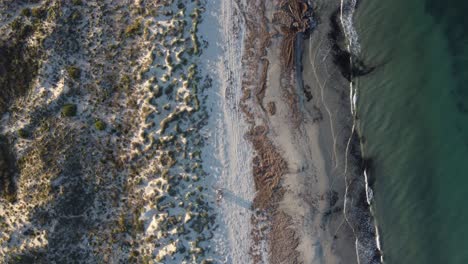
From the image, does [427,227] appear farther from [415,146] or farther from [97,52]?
[97,52]

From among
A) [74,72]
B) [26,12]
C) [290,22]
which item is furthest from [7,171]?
[290,22]

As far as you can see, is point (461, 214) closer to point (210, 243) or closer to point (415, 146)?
point (415, 146)

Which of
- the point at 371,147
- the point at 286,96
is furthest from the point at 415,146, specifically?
the point at 286,96

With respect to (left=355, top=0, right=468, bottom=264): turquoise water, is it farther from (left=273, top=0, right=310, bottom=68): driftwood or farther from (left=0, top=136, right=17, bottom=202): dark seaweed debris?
(left=0, top=136, right=17, bottom=202): dark seaweed debris

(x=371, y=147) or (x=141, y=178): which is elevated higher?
(x=371, y=147)

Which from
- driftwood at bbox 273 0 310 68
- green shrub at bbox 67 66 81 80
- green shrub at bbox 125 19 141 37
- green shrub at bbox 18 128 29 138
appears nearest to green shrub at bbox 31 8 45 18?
green shrub at bbox 67 66 81 80

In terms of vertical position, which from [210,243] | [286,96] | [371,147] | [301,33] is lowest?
[210,243]

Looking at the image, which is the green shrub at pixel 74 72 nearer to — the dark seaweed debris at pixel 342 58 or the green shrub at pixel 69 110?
the green shrub at pixel 69 110
